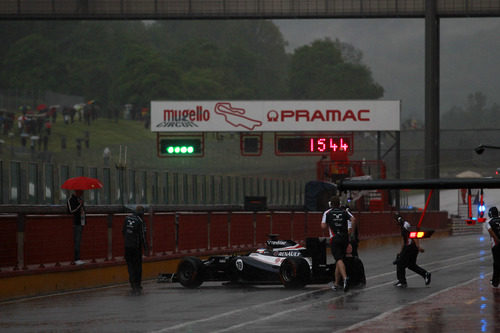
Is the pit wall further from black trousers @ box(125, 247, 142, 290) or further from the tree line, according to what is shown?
the tree line

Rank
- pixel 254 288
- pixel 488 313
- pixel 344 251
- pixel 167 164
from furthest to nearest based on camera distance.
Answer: pixel 167 164
pixel 254 288
pixel 344 251
pixel 488 313

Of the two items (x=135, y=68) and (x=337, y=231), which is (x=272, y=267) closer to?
(x=337, y=231)

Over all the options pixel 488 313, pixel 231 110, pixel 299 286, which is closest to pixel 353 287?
pixel 299 286

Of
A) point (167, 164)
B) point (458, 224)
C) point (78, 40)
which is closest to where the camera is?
point (458, 224)

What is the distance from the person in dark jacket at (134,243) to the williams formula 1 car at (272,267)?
113 centimetres

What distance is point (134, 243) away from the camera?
2097 centimetres

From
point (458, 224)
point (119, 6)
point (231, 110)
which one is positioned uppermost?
point (119, 6)

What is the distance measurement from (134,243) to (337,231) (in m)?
4.03

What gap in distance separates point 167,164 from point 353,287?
108 m

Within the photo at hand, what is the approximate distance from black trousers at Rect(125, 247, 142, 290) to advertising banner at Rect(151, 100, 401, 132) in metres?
35.2

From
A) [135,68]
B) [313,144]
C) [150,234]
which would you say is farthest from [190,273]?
[135,68]

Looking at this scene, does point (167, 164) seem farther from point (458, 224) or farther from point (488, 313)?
point (488, 313)

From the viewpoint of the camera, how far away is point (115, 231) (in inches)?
962

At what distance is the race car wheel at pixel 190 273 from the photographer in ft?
71.3
